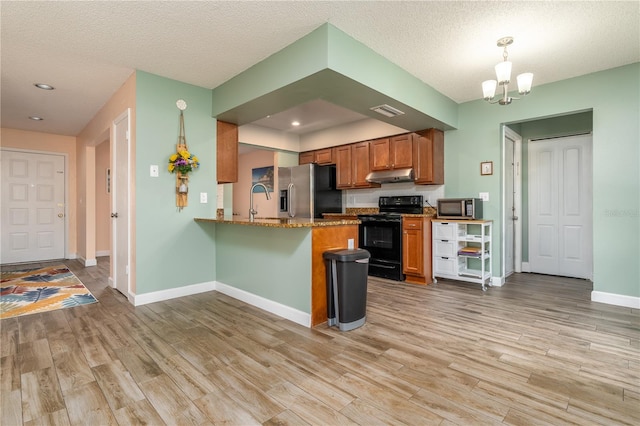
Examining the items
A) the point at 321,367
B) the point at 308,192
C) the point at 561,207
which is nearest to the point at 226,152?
the point at 308,192

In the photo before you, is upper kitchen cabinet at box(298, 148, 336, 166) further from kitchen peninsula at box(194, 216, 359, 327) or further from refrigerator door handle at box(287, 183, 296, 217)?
kitchen peninsula at box(194, 216, 359, 327)

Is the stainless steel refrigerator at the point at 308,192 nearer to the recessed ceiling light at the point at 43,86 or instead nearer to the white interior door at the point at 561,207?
the white interior door at the point at 561,207

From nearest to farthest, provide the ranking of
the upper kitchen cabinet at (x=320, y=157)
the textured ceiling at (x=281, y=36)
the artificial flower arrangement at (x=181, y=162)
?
the textured ceiling at (x=281, y=36) → the artificial flower arrangement at (x=181, y=162) → the upper kitchen cabinet at (x=320, y=157)

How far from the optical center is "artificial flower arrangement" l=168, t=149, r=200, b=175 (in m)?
3.57

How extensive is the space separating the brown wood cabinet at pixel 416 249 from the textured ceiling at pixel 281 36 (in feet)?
6.16

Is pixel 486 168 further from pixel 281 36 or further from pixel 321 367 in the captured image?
pixel 321 367

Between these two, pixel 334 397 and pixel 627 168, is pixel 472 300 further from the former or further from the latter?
A: pixel 334 397

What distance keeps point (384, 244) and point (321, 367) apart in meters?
2.91

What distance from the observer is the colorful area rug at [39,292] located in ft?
11.0

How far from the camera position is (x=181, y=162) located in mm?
3553

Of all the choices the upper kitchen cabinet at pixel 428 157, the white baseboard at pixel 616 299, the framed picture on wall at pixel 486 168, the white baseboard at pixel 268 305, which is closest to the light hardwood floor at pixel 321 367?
the white baseboard at pixel 268 305

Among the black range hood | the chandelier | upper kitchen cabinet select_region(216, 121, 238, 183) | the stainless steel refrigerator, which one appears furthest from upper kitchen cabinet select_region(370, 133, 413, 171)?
upper kitchen cabinet select_region(216, 121, 238, 183)

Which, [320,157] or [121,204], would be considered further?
[320,157]

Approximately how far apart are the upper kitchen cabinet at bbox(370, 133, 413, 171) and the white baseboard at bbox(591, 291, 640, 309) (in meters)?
2.73
